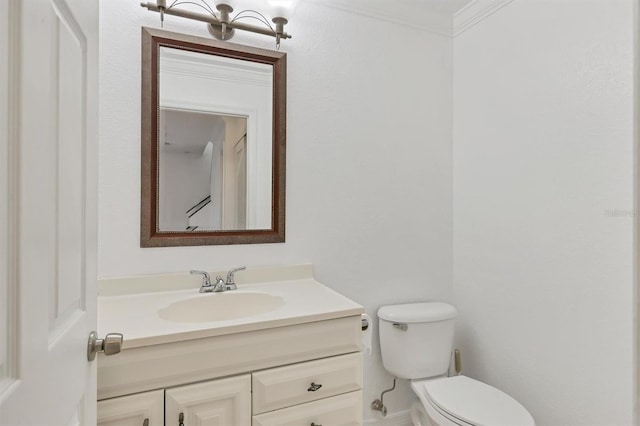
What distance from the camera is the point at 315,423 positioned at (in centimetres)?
114

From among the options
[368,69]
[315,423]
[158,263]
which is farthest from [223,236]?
[368,69]

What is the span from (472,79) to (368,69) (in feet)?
1.87

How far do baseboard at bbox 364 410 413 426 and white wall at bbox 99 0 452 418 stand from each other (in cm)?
4

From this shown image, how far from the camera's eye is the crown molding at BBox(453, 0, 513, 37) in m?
1.72

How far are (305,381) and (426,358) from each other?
32.2 inches

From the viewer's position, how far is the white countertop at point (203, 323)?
978 mm

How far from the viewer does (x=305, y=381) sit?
112cm

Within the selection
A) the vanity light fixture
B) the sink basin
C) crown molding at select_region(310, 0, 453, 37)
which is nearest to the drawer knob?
the sink basin

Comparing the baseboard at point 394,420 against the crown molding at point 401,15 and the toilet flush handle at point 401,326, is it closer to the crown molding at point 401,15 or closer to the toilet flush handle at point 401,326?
the toilet flush handle at point 401,326

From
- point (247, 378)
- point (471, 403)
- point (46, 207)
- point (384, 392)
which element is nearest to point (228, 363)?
point (247, 378)

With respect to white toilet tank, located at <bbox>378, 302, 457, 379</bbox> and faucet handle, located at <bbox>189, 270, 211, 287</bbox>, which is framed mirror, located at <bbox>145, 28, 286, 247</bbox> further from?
white toilet tank, located at <bbox>378, 302, 457, 379</bbox>

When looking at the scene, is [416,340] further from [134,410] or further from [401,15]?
[401,15]

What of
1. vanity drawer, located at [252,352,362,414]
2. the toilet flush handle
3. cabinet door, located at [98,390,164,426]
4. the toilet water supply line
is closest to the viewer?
cabinet door, located at [98,390,164,426]

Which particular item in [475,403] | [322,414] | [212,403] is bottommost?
[475,403]
